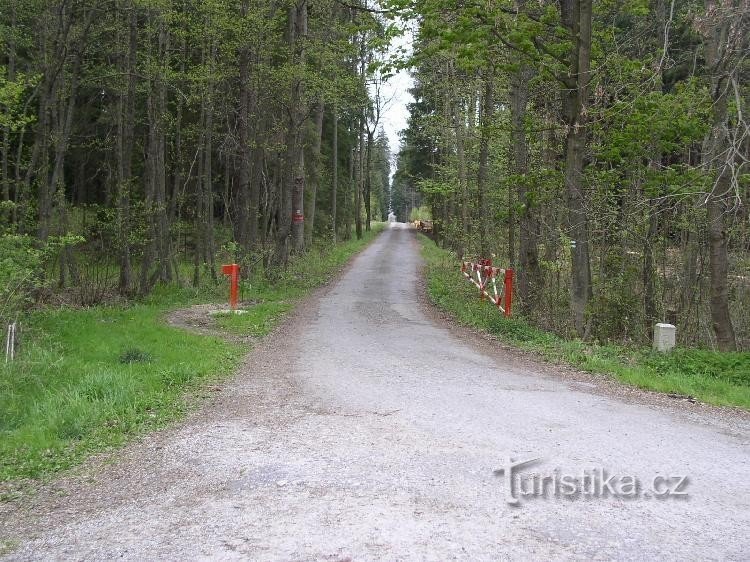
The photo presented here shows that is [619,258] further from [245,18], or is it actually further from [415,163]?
[415,163]

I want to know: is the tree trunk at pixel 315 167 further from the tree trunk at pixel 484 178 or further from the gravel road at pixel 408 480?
the gravel road at pixel 408 480

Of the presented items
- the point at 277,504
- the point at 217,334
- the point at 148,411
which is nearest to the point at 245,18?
the point at 217,334

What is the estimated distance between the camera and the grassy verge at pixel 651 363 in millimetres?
8242

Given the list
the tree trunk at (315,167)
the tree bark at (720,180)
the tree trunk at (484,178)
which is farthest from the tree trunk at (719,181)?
the tree trunk at (315,167)

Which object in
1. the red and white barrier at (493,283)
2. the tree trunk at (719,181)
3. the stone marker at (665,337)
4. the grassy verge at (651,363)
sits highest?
the tree trunk at (719,181)

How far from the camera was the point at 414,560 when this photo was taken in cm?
356

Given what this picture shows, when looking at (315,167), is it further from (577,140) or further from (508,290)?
(577,140)

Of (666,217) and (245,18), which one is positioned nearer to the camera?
(666,217)

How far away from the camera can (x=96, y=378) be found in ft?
25.6

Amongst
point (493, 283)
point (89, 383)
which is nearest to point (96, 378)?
point (89, 383)

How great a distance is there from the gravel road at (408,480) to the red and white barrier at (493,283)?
525 cm

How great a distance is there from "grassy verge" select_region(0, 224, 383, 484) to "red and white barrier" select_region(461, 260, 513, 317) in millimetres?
5172

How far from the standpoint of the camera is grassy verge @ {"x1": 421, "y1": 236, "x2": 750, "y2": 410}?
8.24 meters

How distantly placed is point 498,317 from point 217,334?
5824 millimetres
